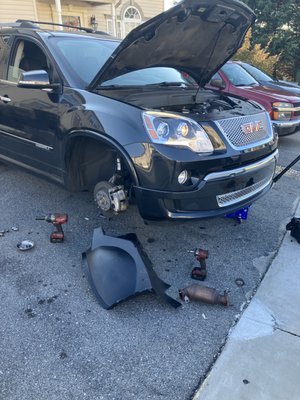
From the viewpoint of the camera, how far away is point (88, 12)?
46.9 feet

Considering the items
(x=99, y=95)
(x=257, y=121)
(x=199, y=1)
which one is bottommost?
(x=257, y=121)

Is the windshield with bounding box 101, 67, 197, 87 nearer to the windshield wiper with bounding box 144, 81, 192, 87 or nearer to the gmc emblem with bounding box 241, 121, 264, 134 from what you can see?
the windshield wiper with bounding box 144, 81, 192, 87

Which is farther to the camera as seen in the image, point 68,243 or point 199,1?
point 68,243

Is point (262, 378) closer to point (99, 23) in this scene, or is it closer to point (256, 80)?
point (256, 80)

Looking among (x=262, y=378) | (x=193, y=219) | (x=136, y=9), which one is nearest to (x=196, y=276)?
(x=193, y=219)

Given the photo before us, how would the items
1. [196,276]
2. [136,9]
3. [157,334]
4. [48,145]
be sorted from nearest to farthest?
[157,334] → [196,276] → [48,145] → [136,9]

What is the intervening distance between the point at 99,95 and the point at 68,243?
142cm

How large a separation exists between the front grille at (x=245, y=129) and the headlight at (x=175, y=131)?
261 mm

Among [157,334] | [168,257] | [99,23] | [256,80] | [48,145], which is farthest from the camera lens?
[99,23]

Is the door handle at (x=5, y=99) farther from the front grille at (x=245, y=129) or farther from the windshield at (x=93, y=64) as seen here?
the front grille at (x=245, y=129)

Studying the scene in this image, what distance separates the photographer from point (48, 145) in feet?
11.1

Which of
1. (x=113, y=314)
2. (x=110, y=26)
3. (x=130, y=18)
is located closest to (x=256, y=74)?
(x=113, y=314)

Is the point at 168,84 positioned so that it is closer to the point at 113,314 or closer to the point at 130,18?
the point at 113,314

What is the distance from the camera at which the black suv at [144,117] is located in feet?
8.42
